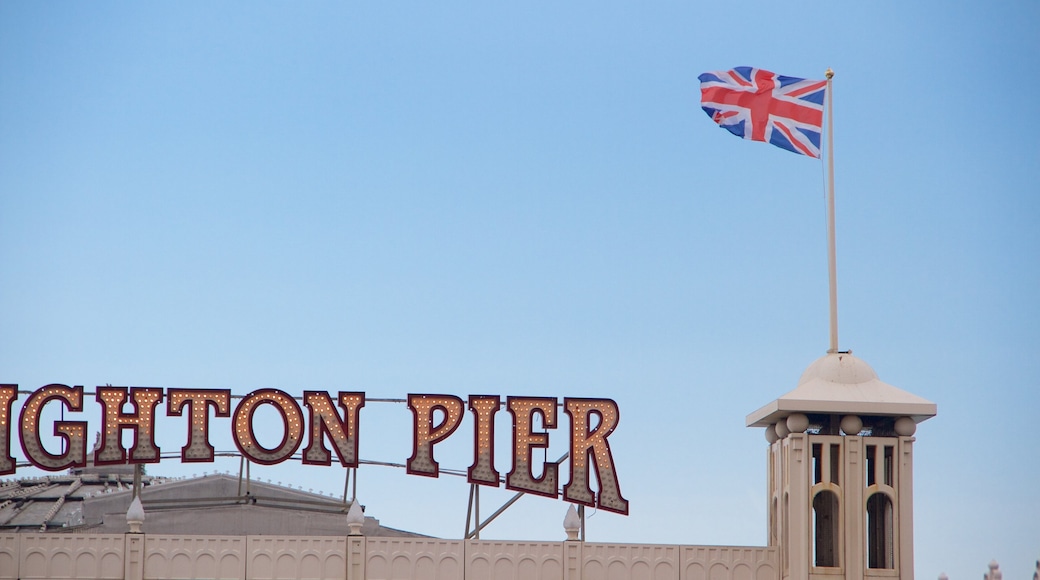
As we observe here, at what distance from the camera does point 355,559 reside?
45.4 metres

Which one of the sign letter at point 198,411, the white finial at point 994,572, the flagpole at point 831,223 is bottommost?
the white finial at point 994,572

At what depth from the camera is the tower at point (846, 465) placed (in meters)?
44.7

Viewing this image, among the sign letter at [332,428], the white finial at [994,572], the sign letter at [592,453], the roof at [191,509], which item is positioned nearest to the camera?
the white finial at [994,572]

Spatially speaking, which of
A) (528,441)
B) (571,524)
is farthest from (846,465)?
(528,441)

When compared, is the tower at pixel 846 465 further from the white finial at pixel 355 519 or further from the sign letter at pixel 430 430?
the white finial at pixel 355 519

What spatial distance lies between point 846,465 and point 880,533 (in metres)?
2.75

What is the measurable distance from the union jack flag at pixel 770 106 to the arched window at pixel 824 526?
10.0 meters

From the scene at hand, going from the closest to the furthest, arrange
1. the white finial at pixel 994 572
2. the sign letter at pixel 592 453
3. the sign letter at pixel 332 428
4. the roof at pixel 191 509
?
the white finial at pixel 994 572
the sign letter at pixel 592 453
the sign letter at pixel 332 428
the roof at pixel 191 509

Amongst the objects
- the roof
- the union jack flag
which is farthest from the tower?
the roof

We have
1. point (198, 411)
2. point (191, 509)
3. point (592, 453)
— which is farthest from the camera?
point (191, 509)

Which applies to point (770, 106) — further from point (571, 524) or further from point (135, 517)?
point (135, 517)

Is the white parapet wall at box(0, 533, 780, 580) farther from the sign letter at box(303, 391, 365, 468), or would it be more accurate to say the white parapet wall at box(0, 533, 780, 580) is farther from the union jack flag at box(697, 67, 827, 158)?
the union jack flag at box(697, 67, 827, 158)

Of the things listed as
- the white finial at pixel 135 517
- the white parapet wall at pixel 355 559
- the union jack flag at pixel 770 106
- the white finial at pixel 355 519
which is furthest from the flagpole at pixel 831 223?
the white finial at pixel 135 517

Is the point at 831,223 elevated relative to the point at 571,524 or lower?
elevated
